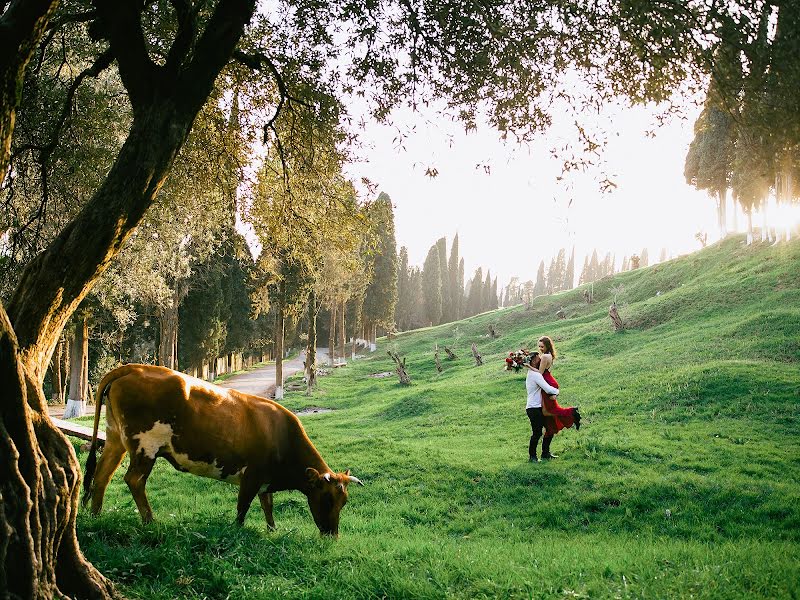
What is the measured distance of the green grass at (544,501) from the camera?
5516 millimetres

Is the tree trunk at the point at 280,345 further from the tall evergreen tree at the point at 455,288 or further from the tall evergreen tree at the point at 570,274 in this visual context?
the tall evergreen tree at the point at 570,274

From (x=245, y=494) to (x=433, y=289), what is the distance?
95.6m

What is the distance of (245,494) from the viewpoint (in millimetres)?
7738

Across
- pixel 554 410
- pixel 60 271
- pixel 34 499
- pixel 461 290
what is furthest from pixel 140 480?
pixel 461 290

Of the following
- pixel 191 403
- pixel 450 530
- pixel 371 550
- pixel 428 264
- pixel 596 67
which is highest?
pixel 428 264

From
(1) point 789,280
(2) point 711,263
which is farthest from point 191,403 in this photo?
(2) point 711,263

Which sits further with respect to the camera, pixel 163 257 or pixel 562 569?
pixel 163 257

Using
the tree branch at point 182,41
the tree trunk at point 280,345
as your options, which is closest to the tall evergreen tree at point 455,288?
the tree trunk at point 280,345

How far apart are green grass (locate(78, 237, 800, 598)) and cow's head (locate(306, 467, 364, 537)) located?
0.83ft

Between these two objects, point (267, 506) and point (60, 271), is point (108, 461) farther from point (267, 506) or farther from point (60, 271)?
point (60, 271)

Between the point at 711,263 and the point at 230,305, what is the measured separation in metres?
42.5

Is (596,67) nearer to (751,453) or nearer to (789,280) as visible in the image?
(751,453)

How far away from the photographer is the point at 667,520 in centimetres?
908

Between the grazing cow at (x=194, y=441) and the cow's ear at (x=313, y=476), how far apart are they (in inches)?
0.6
